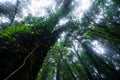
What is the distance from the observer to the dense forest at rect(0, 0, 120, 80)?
15.3ft

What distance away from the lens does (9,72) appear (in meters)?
4.13

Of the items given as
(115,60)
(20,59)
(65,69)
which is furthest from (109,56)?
(20,59)

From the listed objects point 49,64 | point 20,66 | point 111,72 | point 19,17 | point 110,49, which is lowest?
point 111,72

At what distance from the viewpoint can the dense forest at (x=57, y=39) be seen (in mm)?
4672

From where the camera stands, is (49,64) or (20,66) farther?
(49,64)

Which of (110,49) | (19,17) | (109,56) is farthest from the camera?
(109,56)

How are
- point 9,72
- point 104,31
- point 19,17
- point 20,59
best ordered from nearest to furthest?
point 9,72 → point 20,59 → point 19,17 → point 104,31

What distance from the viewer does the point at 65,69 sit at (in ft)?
67.1

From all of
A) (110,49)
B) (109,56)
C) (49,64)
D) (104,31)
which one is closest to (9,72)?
(104,31)

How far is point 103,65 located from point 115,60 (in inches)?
74.3

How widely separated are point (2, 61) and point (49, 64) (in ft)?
47.2

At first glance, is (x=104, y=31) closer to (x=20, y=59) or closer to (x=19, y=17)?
(x=19, y=17)

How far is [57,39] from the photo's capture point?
276 inches

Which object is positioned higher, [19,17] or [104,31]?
[19,17]
